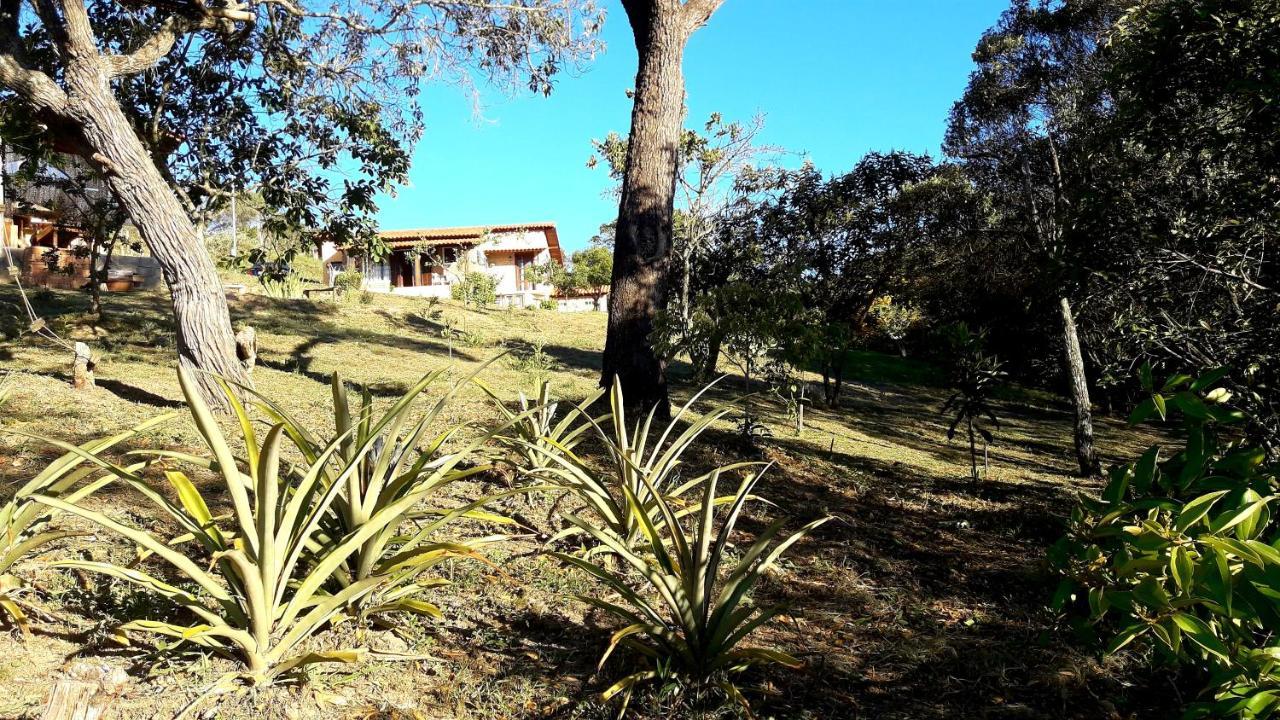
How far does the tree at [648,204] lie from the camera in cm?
702

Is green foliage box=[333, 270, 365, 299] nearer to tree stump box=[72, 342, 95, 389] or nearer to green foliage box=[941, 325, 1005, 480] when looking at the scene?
tree stump box=[72, 342, 95, 389]

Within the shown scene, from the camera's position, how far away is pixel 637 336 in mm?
7012

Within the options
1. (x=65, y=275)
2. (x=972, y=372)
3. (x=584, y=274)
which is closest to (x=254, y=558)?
(x=972, y=372)

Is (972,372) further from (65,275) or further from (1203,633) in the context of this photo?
(65,275)

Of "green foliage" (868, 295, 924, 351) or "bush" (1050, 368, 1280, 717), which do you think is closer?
"bush" (1050, 368, 1280, 717)

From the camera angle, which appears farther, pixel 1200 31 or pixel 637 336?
pixel 637 336

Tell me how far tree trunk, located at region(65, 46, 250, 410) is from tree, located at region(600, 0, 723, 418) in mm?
3280

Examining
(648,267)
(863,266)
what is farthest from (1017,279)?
(648,267)

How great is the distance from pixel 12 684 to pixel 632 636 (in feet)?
6.64

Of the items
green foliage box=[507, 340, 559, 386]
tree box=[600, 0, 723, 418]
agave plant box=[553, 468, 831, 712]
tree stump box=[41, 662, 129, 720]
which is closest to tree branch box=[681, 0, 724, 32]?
tree box=[600, 0, 723, 418]

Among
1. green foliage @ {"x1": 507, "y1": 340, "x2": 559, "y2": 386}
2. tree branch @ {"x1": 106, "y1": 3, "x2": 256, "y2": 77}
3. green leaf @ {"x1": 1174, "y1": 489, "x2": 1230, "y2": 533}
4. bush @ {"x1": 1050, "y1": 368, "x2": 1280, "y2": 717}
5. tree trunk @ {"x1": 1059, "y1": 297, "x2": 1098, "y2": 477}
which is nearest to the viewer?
bush @ {"x1": 1050, "y1": 368, "x2": 1280, "y2": 717}

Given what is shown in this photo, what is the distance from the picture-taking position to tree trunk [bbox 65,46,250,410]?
6031mm

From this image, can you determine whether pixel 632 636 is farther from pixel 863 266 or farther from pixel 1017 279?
pixel 1017 279

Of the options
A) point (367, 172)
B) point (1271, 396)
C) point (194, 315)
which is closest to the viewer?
point (1271, 396)
